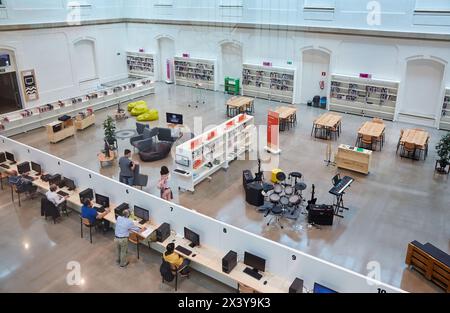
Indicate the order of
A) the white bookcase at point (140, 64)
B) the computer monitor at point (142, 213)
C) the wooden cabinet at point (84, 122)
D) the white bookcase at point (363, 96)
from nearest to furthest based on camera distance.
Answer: the computer monitor at point (142, 213) < the wooden cabinet at point (84, 122) < the white bookcase at point (363, 96) < the white bookcase at point (140, 64)

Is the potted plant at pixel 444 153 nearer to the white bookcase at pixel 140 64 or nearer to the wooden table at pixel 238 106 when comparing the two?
the wooden table at pixel 238 106

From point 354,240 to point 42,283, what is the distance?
7.26 metres

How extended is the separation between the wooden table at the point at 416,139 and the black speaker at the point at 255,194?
6139mm

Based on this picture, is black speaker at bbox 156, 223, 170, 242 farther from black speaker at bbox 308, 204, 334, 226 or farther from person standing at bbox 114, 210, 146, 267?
black speaker at bbox 308, 204, 334, 226

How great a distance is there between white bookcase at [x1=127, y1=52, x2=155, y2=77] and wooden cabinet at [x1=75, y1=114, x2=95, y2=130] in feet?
28.2

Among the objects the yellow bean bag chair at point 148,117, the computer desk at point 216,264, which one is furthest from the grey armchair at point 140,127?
the computer desk at point 216,264

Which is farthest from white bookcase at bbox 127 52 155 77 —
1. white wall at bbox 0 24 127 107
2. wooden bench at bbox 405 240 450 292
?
wooden bench at bbox 405 240 450 292

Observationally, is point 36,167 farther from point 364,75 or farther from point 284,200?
point 364,75

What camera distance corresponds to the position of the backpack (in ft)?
26.7

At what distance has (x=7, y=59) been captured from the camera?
736 inches

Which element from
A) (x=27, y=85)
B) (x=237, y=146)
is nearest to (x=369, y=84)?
(x=237, y=146)

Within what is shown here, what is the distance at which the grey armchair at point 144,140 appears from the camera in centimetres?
1420
